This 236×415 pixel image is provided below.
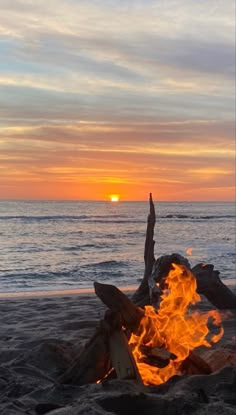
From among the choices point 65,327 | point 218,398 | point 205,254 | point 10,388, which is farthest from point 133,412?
point 205,254

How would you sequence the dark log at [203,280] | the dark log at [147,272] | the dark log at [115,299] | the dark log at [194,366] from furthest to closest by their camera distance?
1. the dark log at [147,272]
2. the dark log at [203,280]
3. the dark log at [194,366]
4. the dark log at [115,299]

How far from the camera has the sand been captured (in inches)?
216

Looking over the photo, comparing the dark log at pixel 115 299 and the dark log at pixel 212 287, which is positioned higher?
the dark log at pixel 115 299

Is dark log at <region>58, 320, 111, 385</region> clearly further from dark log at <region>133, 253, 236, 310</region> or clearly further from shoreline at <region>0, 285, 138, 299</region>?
shoreline at <region>0, 285, 138, 299</region>

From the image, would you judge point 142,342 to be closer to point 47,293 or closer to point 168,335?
point 168,335

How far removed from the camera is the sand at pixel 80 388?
18.0 feet

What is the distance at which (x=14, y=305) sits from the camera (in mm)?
13656

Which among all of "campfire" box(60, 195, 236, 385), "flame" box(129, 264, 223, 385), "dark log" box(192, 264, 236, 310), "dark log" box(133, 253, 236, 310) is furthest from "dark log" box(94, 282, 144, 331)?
"dark log" box(192, 264, 236, 310)

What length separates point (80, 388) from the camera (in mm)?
6379

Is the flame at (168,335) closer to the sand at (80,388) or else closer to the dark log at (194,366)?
the dark log at (194,366)

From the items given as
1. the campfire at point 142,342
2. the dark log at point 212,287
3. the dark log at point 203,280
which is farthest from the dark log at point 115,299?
the dark log at point 212,287

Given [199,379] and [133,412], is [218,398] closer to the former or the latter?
[199,379]

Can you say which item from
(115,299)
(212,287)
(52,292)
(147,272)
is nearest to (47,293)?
(52,292)

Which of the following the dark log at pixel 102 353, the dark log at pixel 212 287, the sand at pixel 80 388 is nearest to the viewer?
the sand at pixel 80 388
